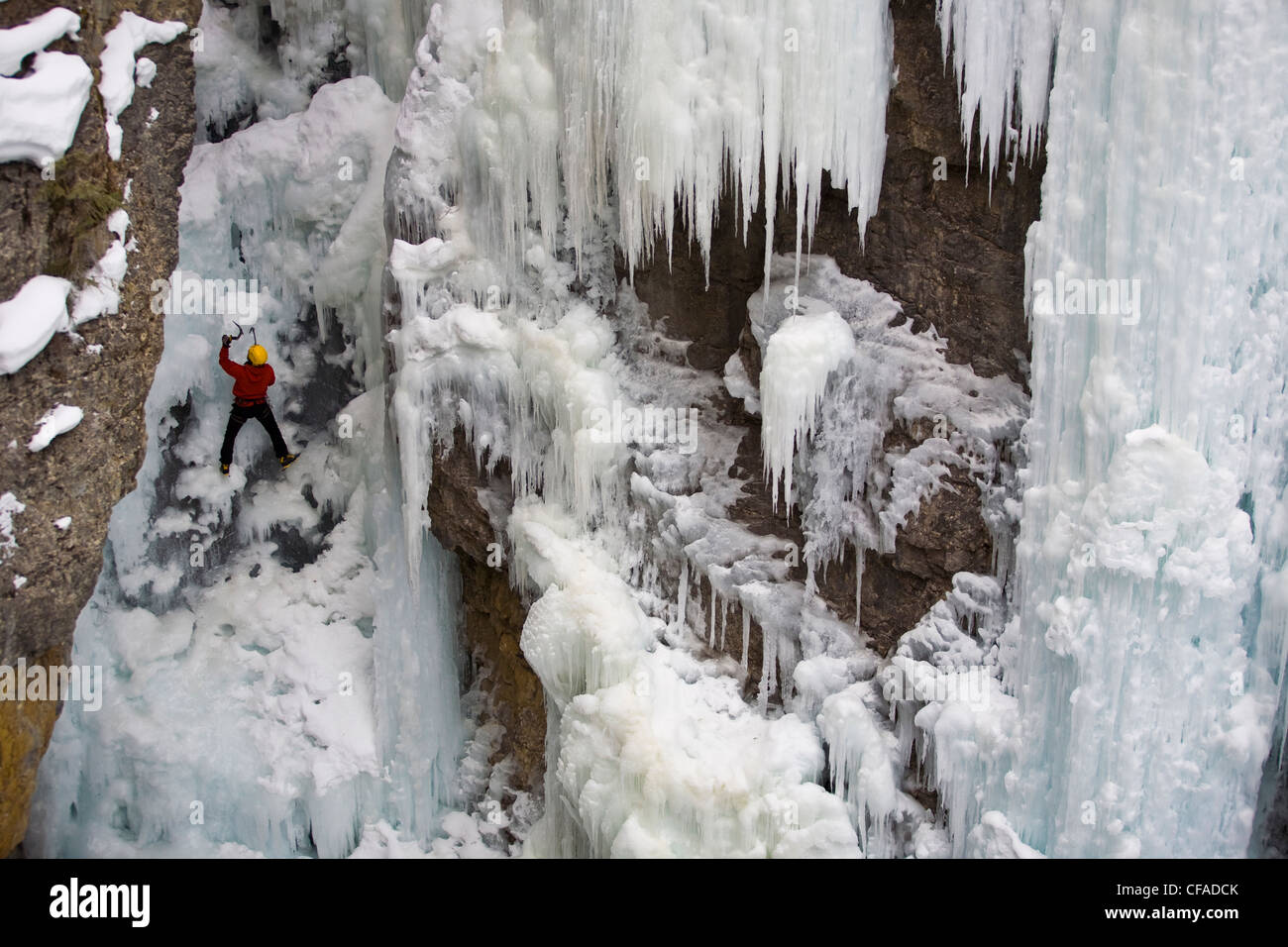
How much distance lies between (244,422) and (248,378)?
525 millimetres

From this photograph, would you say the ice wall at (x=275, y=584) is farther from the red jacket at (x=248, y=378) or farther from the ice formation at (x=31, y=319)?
the ice formation at (x=31, y=319)

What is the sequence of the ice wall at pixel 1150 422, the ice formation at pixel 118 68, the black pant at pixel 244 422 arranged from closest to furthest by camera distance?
the ice wall at pixel 1150 422 → the ice formation at pixel 118 68 → the black pant at pixel 244 422

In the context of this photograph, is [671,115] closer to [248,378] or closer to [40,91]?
[40,91]

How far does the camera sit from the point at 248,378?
862 centimetres

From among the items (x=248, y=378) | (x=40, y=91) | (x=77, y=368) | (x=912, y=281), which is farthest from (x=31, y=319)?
(x=912, y=281)

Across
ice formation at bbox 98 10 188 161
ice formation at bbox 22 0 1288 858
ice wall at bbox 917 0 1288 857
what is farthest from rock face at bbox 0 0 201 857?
ice wall at bbox 917 0 1288 857

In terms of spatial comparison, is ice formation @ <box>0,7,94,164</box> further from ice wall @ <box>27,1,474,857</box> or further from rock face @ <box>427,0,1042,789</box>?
rock face @ <box>427,0,1042,789</box>

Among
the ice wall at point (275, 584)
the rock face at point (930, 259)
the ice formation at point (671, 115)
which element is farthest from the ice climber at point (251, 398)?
the rock face at point (930, 259)

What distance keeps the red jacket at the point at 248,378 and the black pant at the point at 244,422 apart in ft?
0.19

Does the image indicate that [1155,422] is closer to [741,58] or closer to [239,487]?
[741,58]

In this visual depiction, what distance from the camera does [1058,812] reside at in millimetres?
6070

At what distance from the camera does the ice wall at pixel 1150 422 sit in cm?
548

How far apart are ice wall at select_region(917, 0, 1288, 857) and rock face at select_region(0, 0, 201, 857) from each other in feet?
14.6

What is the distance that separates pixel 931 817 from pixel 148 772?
18.1 feet
